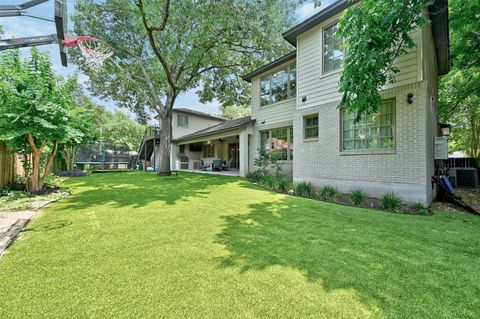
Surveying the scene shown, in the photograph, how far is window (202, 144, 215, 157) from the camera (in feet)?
67.3

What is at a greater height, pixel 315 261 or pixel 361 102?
pixel 361 102

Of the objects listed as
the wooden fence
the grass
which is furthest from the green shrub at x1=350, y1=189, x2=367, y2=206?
the wooden fence

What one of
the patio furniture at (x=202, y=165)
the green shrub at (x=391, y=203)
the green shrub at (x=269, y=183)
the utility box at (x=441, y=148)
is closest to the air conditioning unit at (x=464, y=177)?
the utility box at (x=441, y=148)

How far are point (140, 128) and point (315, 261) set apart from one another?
43.9 metres

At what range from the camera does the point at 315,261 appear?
2.79 metres

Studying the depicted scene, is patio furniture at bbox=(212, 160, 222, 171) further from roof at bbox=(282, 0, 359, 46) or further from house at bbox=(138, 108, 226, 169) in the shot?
roof at bbox=(282, 0, 359, 46)

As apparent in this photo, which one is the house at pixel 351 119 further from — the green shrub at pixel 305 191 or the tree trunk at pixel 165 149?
the tree trunk at pixel 165 149

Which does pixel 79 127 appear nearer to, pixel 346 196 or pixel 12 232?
pixel 12 232

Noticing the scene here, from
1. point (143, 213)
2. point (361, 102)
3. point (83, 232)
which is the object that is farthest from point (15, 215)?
point (361, 102)

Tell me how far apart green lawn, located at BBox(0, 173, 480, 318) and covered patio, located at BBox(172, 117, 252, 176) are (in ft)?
35.1

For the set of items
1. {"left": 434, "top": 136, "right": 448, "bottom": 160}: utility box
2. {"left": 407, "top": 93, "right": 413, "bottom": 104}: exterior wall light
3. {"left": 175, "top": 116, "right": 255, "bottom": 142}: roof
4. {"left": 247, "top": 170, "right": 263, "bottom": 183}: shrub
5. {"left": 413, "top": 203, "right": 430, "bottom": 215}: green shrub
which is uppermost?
{"left": 175, "top": 116, "right": 255, "bottom": 142}: roof

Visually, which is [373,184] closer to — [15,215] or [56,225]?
[56,225]

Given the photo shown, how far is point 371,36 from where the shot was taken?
200 inches

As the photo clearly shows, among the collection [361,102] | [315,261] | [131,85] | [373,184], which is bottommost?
[315,261]
